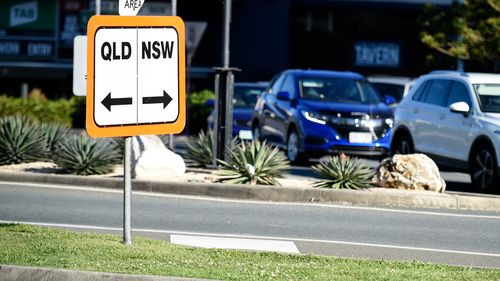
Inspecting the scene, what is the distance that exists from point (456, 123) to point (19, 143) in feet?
21.4

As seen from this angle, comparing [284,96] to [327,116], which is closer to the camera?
[327,116]

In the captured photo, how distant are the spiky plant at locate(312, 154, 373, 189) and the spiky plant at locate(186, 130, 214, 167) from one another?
2.91m

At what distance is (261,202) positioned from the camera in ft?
55.2

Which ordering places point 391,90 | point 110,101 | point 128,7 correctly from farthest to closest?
point 391,90 → point 128,7 → point 110,101

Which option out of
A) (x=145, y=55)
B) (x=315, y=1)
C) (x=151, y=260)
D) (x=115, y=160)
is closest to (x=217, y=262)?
(x=151, y=260)

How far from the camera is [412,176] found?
17.7m

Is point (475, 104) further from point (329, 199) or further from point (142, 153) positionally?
point (142, 153)

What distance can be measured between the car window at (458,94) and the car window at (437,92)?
177mm

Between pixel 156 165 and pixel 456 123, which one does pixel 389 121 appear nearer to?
pixel 456 123

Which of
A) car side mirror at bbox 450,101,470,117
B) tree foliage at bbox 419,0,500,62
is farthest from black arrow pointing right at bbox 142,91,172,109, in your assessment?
tree foliage at bbox 419,0,500,62

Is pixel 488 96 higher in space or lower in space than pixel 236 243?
higher

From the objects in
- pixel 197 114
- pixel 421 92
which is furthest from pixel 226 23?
pixel 197 114

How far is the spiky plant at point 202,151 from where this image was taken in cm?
2034

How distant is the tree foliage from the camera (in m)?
35.4
